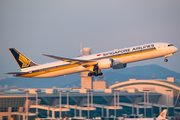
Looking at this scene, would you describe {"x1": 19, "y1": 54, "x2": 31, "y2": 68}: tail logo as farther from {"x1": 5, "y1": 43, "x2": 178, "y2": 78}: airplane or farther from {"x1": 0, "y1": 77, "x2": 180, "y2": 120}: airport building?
{"x1": 0, "y1": 77, "x2": 180, "y2": 120}: airport building

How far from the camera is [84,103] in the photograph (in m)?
85.3

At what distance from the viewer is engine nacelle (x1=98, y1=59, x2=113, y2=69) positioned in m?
48.1

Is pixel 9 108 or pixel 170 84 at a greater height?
pixel 170 84

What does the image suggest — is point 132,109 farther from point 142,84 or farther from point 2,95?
point 2,95

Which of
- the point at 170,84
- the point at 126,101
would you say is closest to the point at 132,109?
the point at 126,101

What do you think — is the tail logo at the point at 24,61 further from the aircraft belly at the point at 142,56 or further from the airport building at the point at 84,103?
the aircraft belly at the point at 142,56

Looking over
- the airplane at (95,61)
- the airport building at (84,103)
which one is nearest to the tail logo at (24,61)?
the airplane at (95,61)

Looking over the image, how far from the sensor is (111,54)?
49750 millimetres

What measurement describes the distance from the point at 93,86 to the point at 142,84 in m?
50.0

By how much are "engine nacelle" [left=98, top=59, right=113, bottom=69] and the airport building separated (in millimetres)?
22322

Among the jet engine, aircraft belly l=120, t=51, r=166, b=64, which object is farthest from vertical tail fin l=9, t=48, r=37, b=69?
aircraft belly l=120, t=51, r=166, b=64

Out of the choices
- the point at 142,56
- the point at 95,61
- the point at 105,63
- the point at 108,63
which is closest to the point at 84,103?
the point at 95,61

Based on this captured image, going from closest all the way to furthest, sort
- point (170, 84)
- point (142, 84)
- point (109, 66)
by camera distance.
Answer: point (109, 66), point (170, 84), point (142, 84)

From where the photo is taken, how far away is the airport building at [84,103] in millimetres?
70125
